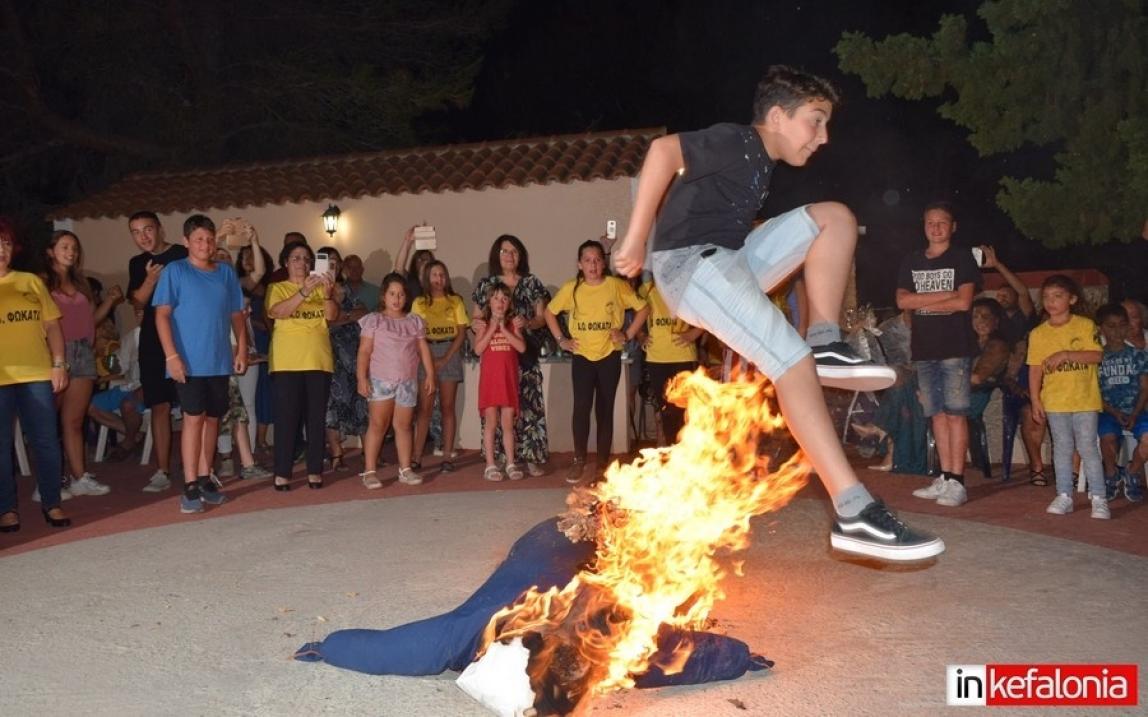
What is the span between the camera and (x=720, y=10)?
31531mm

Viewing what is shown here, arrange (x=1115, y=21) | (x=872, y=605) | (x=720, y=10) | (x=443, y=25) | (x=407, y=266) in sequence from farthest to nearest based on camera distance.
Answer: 1. (x=720, y=10)
2. (x=443, y=25)
3. (x=407, y=266)
4. (x=1115, y=21)
5. (x=872, y=605)

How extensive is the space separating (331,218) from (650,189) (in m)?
10.5

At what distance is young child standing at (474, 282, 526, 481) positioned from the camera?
30.5 feet

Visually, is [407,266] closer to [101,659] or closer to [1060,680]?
[101,659]

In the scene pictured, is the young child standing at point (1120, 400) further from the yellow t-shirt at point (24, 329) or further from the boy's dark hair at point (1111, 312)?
the yellow t-shirt at point (24, 329)

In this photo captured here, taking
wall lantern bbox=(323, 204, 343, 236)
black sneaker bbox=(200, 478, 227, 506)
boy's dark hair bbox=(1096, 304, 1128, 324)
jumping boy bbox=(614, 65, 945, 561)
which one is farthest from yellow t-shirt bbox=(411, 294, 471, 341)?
jumping boy bbox=(614, 65, 945, 561)

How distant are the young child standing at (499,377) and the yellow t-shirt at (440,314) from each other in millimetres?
471

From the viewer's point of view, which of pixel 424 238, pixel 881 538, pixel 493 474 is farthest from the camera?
pixel 424 238

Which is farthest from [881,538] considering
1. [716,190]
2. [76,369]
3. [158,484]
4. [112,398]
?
[112,398]

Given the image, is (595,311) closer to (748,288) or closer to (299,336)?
(299,336)

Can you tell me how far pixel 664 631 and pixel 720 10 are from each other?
29.8 meters

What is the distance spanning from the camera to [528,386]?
387 inches

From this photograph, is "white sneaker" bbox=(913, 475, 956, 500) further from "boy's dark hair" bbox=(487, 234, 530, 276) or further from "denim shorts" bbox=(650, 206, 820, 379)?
"denim shorts" bbox=(650, 206, 820, 379)

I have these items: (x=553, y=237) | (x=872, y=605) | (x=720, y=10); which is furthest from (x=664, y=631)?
(x=720, y=10)
